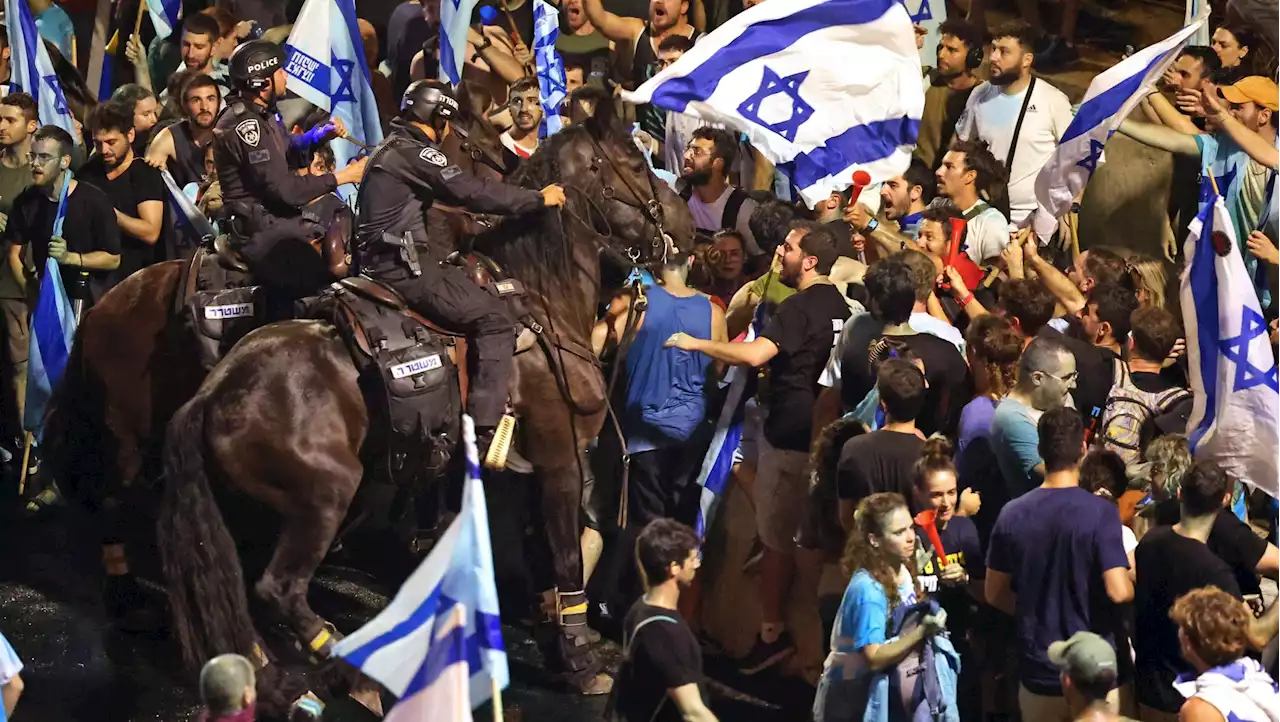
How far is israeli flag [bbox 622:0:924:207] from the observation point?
9.91 meters

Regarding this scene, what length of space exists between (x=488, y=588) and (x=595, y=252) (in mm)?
4990

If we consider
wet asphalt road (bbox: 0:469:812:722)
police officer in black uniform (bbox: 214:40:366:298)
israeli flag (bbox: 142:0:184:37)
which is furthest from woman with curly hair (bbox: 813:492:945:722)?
israeli flag (bbox: 142:0:184:37)

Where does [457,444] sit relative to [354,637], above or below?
below

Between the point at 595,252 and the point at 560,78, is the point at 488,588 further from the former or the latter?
the point at 560,78

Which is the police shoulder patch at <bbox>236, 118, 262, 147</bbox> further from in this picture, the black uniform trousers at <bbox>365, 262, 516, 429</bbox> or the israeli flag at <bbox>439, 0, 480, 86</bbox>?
the israeli flag at <bbox>439, 0, 480, 86</bbox>

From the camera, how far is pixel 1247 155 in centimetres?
1118

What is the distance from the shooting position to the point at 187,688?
9883mm

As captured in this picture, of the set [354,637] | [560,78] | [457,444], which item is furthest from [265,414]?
[560,78]

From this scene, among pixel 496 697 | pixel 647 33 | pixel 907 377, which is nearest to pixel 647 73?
pixel 647 33

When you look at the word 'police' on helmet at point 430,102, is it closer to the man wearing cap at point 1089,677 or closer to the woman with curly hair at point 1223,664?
the man wearing cap at point 1089,677

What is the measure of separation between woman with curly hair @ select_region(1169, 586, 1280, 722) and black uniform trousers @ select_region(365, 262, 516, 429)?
14.2 ft

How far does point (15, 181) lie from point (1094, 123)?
7562 millimetres

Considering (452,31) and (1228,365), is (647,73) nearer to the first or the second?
(452,31)

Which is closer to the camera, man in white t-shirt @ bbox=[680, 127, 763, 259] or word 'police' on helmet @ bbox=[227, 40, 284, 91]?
word 'police' on helmet @ bbox=[227, 40, 284, 91]
